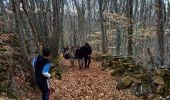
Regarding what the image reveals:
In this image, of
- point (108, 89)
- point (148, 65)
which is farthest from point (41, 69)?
point (148, 65)

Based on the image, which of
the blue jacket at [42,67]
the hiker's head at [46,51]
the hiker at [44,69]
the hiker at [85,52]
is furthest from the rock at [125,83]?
the hiker at [85,52]

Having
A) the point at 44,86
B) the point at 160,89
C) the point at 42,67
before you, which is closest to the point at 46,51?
the point at 42,67

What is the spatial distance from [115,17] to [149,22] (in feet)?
88.7

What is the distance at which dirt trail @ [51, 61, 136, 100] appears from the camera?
1248 cm

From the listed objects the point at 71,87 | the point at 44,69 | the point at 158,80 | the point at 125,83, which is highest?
the point at 44,69

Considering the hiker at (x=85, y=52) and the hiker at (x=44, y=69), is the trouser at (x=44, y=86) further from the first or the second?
the hiker at (x=85, y=52)

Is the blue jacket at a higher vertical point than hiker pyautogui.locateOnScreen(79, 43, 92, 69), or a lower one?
higher

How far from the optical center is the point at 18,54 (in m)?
13.2

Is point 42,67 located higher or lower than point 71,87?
higher

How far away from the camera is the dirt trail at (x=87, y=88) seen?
491 inches

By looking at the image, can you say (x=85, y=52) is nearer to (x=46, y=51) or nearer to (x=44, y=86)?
(x=44, y=86)

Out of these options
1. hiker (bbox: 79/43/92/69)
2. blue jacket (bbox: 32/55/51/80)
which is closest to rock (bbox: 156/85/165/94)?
blue jacket (bbox: 32/55/51/80)

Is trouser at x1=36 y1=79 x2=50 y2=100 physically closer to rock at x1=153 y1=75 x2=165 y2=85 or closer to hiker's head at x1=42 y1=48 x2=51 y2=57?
hiker's head at x1=42 y1=48 x2=51 y2=57

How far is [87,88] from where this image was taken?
14.1 metres
